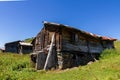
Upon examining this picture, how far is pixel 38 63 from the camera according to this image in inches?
1258

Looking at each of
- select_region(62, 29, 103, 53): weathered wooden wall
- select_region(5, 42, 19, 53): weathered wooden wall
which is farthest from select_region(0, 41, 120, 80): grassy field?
select_region(5, 42, 19, 53): weathered wooden wall

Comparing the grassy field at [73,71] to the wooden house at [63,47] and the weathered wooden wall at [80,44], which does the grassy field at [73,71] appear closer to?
the wooden house at [63,47]

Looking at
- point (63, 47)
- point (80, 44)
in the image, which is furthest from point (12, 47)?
point (63, 47)

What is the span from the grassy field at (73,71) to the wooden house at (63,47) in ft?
7.84

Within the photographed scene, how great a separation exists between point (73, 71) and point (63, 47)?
8.02m

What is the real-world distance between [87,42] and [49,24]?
22.6ft

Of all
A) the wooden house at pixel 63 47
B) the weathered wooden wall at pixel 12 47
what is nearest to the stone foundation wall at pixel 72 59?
the wooden house at pixel 63 47

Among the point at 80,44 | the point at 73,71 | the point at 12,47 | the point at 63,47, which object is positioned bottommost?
the point at 73,71

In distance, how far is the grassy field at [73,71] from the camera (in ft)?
65.5

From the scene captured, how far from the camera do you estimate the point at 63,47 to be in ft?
104

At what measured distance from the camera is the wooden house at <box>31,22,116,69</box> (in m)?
31.3

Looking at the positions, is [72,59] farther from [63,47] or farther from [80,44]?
[80,44]

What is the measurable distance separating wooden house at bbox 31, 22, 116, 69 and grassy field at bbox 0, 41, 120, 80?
2.39 m

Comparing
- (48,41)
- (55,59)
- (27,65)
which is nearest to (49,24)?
(48,41)
